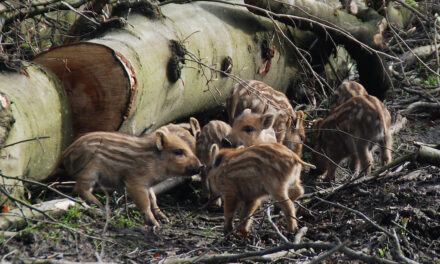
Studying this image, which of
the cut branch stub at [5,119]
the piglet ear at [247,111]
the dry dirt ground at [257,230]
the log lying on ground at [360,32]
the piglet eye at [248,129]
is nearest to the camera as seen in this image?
the dry dirt ground at [257,230]

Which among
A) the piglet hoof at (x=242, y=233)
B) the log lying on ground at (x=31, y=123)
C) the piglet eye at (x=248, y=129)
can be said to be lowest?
the piglet hoof at (x=242, y=233)

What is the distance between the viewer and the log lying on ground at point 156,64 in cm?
607

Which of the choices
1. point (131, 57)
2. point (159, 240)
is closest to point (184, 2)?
point (131, 57)

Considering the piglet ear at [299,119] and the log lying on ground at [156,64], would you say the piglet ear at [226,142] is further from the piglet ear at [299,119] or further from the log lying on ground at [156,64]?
the piglet ear at [299,119]

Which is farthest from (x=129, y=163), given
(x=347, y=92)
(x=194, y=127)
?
(x=347, y=92)

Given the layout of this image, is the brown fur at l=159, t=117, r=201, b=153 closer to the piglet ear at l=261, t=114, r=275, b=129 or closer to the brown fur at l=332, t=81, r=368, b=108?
the piglet ear at l=261, t=114, r=275, b=129

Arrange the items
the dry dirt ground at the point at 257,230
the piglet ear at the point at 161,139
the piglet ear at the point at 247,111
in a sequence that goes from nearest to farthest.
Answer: the dry dirt ground at the point at 257,230 → the piglet ear at the point at 161,139 → the piglet ear at the point at 247,111

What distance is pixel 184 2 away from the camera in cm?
791

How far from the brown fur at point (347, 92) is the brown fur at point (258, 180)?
324 centimetres

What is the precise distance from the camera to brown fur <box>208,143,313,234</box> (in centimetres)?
539

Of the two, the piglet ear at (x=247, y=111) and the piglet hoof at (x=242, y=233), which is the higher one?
the piglet ear at (x=247, y=111)

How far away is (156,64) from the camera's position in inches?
259

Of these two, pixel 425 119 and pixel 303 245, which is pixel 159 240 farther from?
pixel 425 119

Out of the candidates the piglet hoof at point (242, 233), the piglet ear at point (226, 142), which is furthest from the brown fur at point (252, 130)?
the piglet hoof at point (242, 233)
